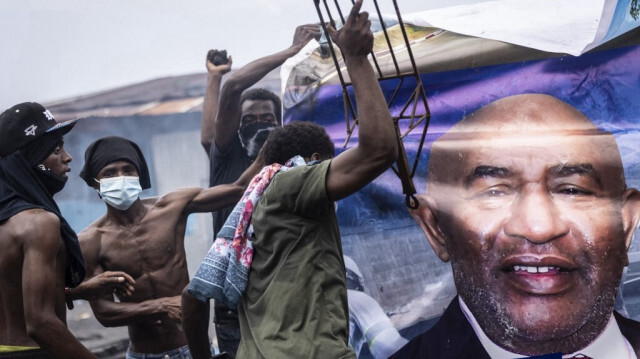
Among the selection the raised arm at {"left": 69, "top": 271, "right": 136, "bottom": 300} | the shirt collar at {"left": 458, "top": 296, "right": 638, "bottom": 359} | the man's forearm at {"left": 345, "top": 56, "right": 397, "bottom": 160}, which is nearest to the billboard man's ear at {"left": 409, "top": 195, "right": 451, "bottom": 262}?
the shirt collar at {"left": 458, "top": 296, "right": 638, "bottom": 359}

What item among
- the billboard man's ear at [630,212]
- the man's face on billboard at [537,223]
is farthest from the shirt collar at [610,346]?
the billboard man's ear at [630,212]

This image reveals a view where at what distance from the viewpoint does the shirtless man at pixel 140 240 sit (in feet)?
15.8

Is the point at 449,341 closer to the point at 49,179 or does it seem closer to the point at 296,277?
the point at 296,277

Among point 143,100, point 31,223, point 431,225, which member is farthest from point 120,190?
point 431,225

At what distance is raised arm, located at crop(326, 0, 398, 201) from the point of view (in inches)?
110

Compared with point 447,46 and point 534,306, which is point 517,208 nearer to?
point 534,306

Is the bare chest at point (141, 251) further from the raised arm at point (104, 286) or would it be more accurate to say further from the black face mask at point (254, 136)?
the black face mask at point (254, 136)

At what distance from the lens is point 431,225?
Answer: 4.04 metres

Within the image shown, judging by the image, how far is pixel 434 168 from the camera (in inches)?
158

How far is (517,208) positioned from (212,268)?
1.34 meters

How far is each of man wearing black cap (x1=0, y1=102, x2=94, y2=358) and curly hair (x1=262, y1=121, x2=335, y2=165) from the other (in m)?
1.15

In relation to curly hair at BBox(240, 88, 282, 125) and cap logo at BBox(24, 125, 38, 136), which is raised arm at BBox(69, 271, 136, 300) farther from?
curly hair at BBox(240, 88, 282, 125)

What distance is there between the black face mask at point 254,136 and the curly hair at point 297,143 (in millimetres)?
1629

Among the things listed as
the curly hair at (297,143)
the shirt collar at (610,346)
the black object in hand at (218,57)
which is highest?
the black object in hand at (218,57)
